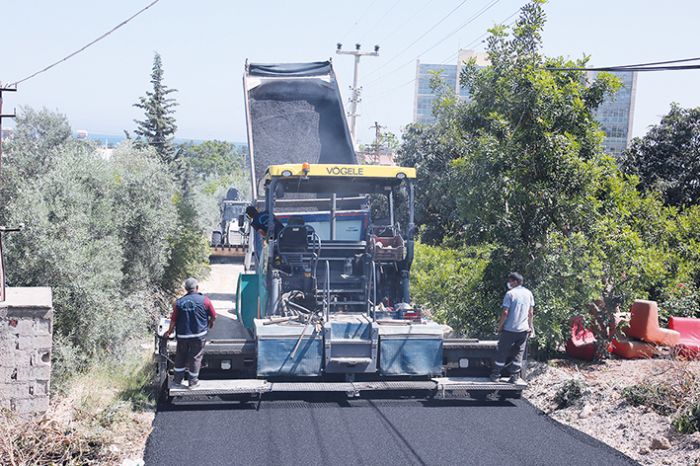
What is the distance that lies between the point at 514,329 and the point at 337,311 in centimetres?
219

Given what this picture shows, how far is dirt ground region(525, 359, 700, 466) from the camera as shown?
23.2ft

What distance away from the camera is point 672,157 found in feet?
60.4

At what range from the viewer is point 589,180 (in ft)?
32.5

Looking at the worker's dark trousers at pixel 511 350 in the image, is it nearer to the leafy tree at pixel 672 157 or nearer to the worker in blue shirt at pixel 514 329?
the worker in blue shirt at pixel 514 329

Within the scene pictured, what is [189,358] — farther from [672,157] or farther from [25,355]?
[672,157]

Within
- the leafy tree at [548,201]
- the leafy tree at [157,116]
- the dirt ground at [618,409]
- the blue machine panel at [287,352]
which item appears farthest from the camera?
the leafy tree at [157,116]

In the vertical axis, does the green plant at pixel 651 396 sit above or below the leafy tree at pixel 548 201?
below

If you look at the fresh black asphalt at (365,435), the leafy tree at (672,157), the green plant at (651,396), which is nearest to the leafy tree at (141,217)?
the fresh black asphalt at (365,435)

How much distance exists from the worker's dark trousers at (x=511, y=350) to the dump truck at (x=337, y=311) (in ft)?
0.57

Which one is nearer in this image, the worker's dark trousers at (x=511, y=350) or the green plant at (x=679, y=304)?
the worker's dark trousers at (x=511, y=350)

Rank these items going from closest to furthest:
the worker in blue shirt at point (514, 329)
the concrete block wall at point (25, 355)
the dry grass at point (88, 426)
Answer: the dry grass at point (88, 426)
the concrete block wall at point (25, 355)
the worker in blue shirt at point (514, 329)

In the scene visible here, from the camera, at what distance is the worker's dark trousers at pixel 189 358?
324 inches

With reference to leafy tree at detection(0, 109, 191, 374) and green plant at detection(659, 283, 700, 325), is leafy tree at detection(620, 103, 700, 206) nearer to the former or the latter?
green plant at detection(659, 283, 700, 325)

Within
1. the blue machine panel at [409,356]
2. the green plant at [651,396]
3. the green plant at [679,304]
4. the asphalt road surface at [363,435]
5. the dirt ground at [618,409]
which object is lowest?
the asphalt road surface at [363,435]
